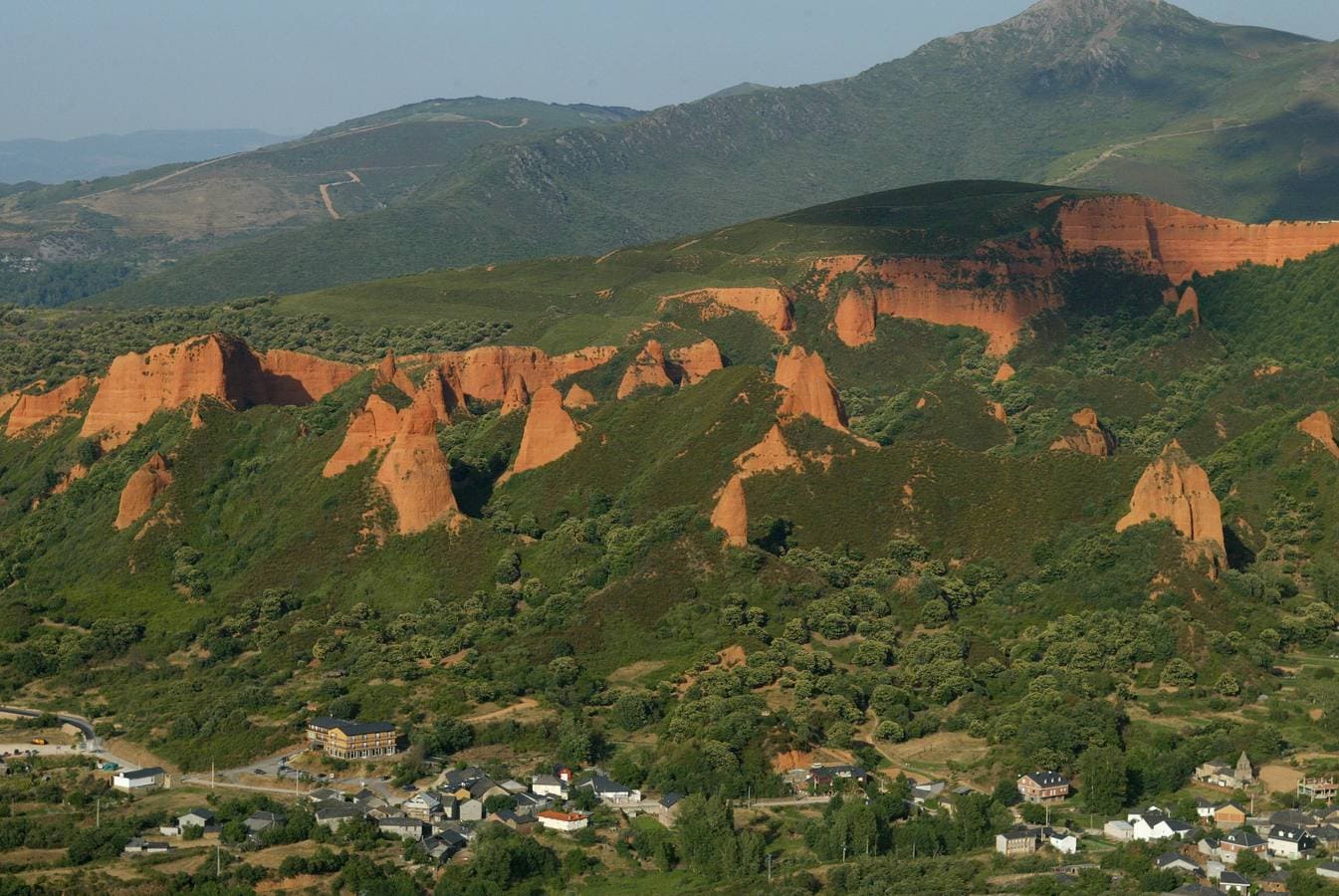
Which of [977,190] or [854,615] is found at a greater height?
[977,190]

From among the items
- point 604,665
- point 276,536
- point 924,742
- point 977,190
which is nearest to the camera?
point 924,742

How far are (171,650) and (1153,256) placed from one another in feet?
316

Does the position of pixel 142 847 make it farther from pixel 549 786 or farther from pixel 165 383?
pixel 165 383

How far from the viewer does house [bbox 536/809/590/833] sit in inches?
3073

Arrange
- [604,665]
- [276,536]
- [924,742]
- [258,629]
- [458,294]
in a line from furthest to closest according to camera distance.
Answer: [458,294] < [276,536] < [258,629] < [604,665] < [924,742]

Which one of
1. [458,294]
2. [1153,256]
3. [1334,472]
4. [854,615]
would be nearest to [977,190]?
[1153,256]

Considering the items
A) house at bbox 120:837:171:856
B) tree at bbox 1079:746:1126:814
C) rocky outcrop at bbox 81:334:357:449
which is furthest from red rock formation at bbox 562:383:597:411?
house at bbox 120:837:171:856

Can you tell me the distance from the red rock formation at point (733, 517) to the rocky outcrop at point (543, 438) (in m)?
13.3

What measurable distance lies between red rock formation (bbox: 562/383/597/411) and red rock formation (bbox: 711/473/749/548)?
22.4 m

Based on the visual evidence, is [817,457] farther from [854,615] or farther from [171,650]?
[171,650]

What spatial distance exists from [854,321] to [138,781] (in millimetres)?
87441

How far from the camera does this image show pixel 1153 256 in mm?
176625

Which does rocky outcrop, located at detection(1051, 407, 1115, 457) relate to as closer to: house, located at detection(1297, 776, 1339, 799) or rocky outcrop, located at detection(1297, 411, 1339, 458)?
rocky outcrop, located at detection(1297, 411, 1339, 458)

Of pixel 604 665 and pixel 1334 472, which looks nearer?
pixel 604 665
